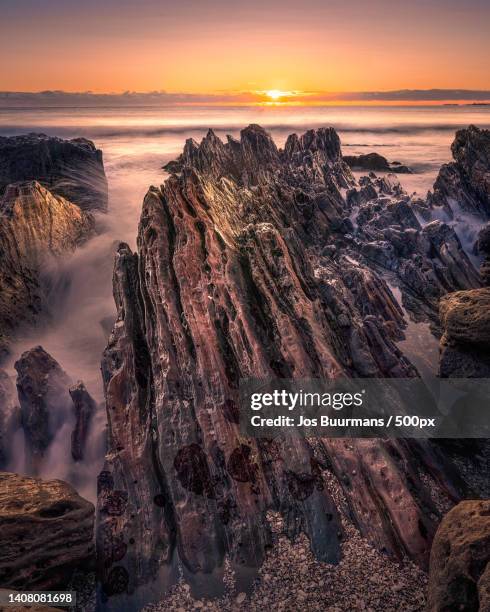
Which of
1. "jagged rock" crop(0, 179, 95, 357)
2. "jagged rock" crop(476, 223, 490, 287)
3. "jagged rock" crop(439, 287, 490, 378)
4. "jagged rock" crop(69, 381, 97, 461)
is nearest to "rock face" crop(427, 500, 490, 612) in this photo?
"jagged rock" crop(439, 287, 490, 378)

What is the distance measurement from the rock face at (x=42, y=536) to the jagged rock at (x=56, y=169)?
29573mm

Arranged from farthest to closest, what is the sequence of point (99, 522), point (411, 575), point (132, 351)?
point (132, 351) → point (99, 522) → point (411, 575)

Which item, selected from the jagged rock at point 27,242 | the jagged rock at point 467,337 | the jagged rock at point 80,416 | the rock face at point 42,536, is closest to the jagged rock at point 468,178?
the jagged rock at point 467,337

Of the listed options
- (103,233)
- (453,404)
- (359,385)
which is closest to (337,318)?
(359,385)

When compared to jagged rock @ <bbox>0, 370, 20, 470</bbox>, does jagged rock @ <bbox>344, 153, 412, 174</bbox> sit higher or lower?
higher

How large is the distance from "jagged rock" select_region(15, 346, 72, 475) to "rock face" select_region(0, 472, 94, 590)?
110 inches

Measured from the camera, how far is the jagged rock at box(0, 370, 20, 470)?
11.7 metres

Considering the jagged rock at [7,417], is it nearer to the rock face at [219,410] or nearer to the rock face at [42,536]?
the rock face at [42,536]

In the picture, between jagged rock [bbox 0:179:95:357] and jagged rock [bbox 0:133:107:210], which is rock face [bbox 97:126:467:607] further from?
jagged rock [bbox 0:133:107:210]

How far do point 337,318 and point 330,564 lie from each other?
7.61 m

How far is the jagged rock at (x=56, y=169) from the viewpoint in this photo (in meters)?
35.2

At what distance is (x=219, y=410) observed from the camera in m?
10.3

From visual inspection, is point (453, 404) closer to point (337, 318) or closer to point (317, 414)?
point (337, 318)

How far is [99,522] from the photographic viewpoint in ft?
30.0
